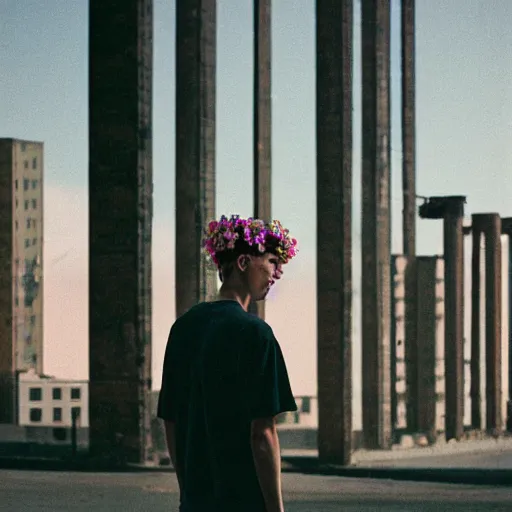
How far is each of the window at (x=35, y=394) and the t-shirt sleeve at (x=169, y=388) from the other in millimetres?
18779

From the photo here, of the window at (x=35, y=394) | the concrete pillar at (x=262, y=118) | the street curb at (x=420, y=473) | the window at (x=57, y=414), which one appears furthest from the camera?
the window at (x=35, y=394)

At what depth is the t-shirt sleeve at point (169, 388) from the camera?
167 inches

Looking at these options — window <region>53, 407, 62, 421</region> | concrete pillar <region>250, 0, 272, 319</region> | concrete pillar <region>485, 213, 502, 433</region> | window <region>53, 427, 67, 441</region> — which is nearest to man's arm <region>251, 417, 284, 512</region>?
concrete pillar <region>250, 0, 272, 319</region>

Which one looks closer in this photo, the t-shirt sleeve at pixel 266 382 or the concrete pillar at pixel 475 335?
the t-shirt sleeve at pixel 266 382

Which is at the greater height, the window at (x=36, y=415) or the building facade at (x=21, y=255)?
the building facade at (x=21, y=255)

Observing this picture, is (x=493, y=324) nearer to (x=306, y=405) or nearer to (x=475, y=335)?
(x=475, y=335)

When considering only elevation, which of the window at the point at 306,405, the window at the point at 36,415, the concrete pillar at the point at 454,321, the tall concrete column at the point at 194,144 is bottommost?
the window at the point at 306,405

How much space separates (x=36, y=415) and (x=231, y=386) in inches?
744

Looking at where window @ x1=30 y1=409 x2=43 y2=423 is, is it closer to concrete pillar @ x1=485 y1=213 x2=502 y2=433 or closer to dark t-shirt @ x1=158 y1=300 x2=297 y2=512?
concrete pillar @ x1=485 y1=213 x2=502 y2=433

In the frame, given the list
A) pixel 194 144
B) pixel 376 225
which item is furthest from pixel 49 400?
pixel 194 144

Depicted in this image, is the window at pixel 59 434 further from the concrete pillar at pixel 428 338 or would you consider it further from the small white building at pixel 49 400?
the concrete pillar at pixel 428 338

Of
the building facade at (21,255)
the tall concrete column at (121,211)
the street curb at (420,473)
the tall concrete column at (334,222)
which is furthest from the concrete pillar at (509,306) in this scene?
the tall concrete column at (121,211)

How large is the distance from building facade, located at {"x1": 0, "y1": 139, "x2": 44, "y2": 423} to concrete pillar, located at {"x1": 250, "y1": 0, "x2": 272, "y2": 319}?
678 centimetres

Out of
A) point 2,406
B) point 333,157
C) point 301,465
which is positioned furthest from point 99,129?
point 2,406
